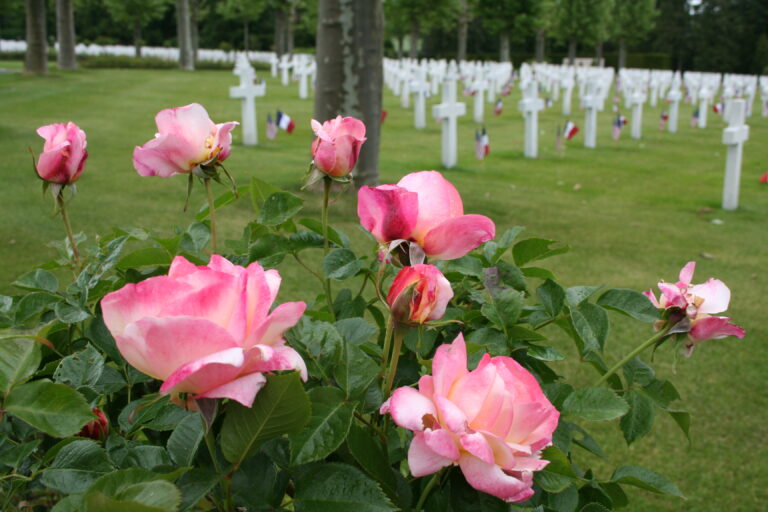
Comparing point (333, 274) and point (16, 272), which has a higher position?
point (333, 274)

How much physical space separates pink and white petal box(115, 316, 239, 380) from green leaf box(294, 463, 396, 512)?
18cm

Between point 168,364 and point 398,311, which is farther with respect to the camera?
point 398,311

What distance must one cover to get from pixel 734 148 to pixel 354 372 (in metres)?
7.39

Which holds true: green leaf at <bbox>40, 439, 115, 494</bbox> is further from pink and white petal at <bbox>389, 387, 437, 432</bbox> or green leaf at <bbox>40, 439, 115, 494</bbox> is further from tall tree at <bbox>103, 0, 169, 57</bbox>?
tall tree at <bbox>103, 0, 169, 57</bbox>

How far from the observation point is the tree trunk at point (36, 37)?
17.4m

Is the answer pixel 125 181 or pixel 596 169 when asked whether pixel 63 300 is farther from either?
pixel 596 169

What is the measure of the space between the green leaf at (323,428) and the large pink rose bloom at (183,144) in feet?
1.30

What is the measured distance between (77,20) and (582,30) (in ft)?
104

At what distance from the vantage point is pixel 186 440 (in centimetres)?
67

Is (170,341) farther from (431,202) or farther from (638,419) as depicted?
(638,419)

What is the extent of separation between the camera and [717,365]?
3637mm

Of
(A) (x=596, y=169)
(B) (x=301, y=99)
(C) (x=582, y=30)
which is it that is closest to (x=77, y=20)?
(C) (x=582, y=30)

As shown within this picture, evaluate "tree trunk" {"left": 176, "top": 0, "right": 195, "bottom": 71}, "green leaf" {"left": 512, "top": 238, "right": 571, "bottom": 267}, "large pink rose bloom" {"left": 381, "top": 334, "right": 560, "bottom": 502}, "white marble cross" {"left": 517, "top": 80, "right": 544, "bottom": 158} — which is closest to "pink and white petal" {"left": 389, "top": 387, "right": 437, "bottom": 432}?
"large pink rose bloom" {"left": 381, "top": 334, "right": 560, "bottom": 502}

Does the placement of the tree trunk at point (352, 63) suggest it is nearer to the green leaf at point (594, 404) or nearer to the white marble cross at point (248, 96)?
the white marble cross at point (248, 96)
